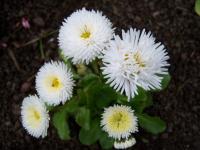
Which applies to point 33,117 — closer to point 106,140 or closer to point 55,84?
point 55,84

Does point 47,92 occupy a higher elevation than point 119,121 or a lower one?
higher

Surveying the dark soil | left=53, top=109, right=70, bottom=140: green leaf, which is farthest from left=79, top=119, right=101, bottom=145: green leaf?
the dark soil

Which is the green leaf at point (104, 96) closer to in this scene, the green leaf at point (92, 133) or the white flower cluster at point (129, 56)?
the green leaf at point (92, 133)

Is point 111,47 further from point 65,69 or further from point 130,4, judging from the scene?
point 130,4

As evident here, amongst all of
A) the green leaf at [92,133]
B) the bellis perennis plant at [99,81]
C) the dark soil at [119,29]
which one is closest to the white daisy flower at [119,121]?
→ the bellis perennis plant at [99,81]

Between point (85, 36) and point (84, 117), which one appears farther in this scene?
point (84, 117)

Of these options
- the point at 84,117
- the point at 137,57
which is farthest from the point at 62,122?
the point at 137,57
